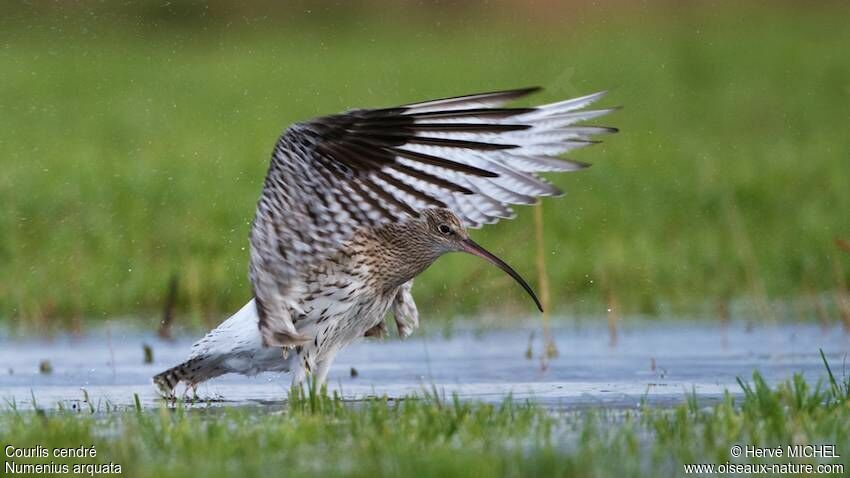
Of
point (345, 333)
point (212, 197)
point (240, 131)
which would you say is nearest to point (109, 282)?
point (212, 197)

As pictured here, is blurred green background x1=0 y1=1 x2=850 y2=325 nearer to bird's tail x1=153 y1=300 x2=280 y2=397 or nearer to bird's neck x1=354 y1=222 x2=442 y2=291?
bird's neck x1=354 y1=222 x2=442 y2=291

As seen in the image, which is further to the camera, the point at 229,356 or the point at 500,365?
the point at 500,365

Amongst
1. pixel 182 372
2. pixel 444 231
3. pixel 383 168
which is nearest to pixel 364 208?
pixel 383 168

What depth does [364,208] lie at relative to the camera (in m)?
7.54

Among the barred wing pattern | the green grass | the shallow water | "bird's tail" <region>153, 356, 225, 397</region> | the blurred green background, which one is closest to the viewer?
the green grass

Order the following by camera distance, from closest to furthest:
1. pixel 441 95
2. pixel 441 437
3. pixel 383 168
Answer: pixel 441 437, pixel 383 168, pixel 441 95

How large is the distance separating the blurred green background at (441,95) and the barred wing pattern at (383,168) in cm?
204

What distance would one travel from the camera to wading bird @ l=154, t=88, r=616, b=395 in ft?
23.5

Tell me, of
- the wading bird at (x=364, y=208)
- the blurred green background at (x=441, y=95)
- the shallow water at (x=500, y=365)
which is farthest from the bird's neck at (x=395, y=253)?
the blurred green background at (x=441, y=95)

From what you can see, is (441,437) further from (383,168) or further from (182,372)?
(182,372)

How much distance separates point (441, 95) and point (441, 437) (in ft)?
57.7

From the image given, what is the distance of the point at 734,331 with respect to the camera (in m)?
10.3

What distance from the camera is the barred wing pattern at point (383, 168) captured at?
711cm

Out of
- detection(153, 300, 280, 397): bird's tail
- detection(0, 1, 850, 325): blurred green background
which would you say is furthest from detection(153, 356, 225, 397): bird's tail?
detection(0, 1, 850, 325): blurred green background
